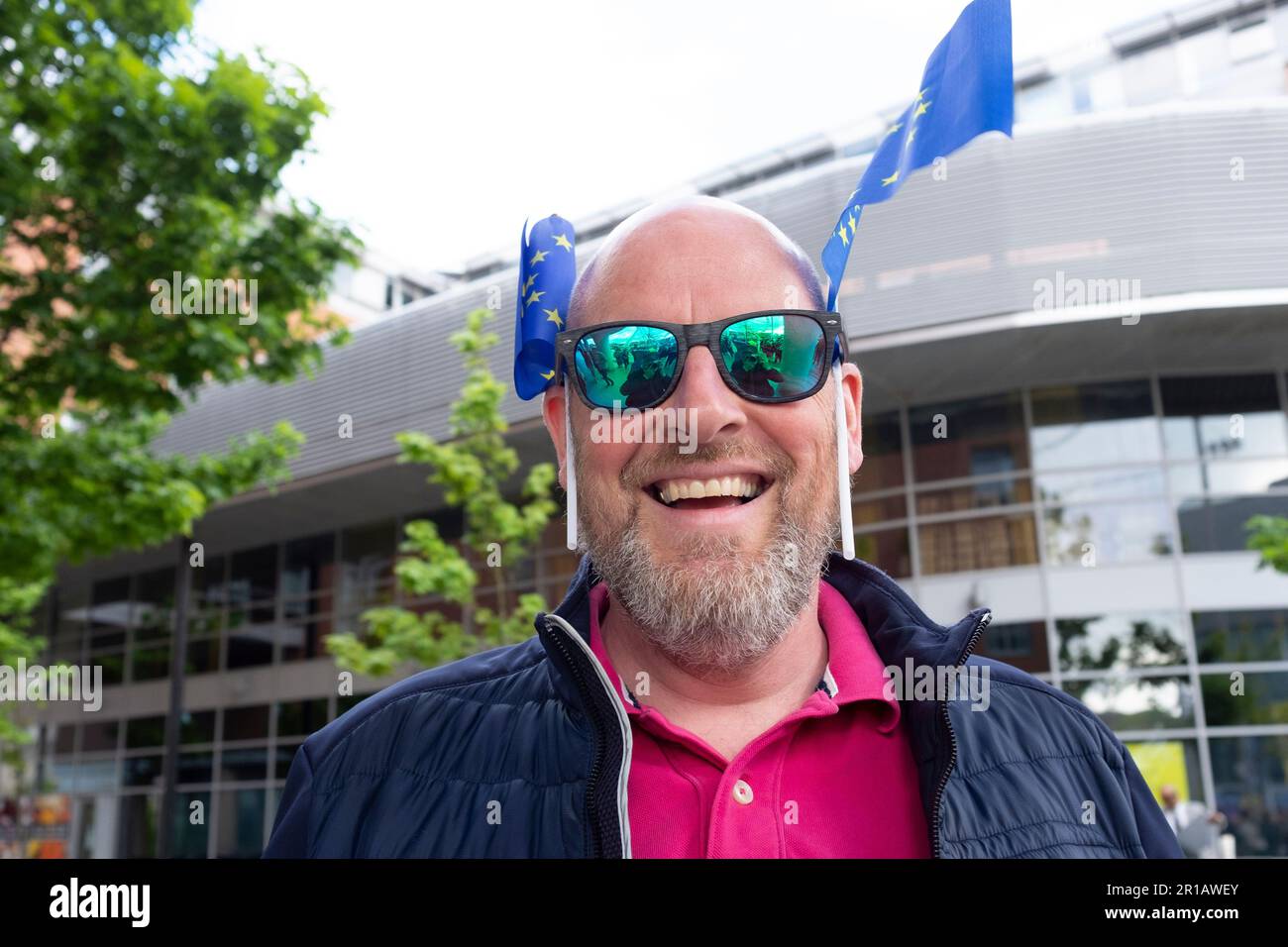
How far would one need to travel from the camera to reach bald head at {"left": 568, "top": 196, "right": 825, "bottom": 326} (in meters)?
1.57

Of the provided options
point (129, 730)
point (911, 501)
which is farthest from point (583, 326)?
point (129, 730)

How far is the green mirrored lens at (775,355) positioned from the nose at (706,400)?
2cm

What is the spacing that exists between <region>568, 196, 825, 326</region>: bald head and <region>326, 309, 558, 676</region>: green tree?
25.6ft

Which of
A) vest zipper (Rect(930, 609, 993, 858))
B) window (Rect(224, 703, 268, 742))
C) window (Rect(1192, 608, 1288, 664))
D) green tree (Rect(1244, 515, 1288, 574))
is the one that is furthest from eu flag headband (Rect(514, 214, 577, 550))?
window (Rect(224, 703, 268, 742))

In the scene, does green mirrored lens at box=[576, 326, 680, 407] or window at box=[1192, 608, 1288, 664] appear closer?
green mirrored lens at box=[576, 326, 680, 407]

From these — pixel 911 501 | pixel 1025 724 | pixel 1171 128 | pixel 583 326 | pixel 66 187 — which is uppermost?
pixel 1171 128

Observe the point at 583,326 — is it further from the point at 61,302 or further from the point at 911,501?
the point at 911,501

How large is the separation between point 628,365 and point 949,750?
69 centimetres

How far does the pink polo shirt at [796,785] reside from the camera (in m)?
1.46

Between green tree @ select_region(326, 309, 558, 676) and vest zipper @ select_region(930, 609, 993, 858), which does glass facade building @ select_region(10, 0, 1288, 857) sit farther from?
vest zipper @ select_region(930, 609, 993, 858)

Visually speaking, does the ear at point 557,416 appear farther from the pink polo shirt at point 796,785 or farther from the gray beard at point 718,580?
the pink polo shirt at point 796,785

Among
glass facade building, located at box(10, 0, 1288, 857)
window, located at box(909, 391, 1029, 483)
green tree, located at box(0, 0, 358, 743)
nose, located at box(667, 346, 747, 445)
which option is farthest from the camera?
window, located at box(909, 391, 1029, 483)
